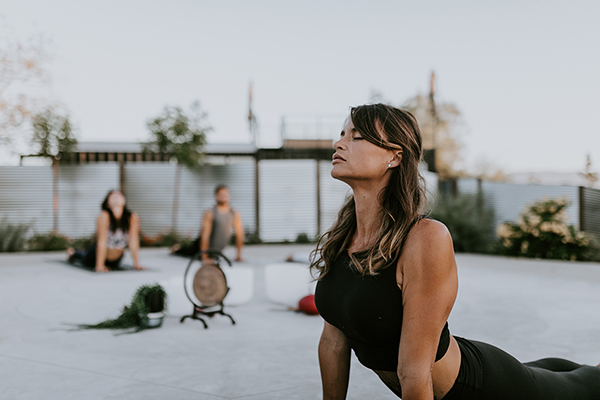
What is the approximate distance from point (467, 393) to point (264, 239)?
11.6 metres

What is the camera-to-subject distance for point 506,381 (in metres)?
1.57

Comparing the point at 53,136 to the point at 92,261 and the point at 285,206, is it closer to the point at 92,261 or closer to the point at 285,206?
the point at 92,261

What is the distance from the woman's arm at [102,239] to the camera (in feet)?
23.2

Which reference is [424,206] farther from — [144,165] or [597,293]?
[144,165]

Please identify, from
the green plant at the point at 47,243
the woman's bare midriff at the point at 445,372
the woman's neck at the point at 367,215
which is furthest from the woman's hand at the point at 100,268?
the woman's bare midriff at the point at 445,372

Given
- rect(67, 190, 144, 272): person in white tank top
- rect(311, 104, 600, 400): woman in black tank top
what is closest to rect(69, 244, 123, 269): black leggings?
rect(67, 190, 144, 272): person in white tank top

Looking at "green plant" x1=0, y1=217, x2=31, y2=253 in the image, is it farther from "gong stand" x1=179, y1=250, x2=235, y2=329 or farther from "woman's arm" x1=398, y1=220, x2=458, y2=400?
"woman's arm" x1=398, y1=220, x2=458, y2=400

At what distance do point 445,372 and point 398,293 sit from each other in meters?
0.35

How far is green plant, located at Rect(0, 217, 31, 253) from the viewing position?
1075 centimetres

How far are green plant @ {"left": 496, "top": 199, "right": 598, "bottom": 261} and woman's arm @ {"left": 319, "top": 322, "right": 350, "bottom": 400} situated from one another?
921cm

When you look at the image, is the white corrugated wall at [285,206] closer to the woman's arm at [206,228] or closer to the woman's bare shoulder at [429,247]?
the woman's arm at [206,228]

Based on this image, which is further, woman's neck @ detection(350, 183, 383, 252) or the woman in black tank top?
woman's neck @ detection(350, 183, 383, 252)

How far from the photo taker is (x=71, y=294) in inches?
217

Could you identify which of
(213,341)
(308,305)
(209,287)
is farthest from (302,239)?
(213,341)
